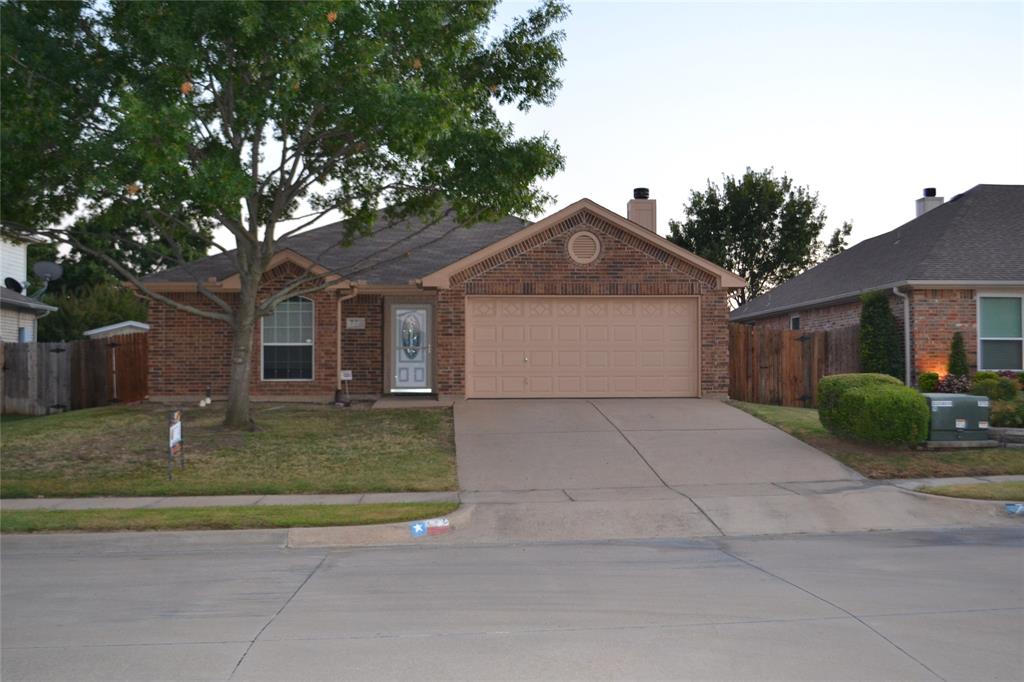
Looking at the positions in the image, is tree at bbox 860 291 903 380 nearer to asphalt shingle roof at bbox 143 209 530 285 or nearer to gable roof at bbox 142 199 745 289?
gable roof at bbox 142 199 745 289

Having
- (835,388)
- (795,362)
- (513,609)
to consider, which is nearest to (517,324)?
(795,362)

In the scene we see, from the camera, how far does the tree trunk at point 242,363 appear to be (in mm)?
16281

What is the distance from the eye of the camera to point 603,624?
6496mm

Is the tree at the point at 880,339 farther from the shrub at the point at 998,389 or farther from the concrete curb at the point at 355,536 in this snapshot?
the concrete curb at the point at 355,536

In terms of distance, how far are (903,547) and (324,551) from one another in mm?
5995

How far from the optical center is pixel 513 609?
693cm

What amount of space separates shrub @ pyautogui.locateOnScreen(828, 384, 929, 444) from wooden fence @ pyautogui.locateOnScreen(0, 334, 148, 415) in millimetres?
16252

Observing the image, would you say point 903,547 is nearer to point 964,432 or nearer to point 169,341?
point 964,432

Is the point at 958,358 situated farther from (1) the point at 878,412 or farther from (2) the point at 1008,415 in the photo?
(1) the point at 878,412

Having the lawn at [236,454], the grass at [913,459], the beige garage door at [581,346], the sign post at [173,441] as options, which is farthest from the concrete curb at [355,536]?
the beige garage door at [581,346]

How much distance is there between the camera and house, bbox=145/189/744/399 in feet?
64.4

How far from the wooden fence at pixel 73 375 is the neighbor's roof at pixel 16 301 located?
18.3 ft

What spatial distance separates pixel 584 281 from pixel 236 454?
27.5 feet

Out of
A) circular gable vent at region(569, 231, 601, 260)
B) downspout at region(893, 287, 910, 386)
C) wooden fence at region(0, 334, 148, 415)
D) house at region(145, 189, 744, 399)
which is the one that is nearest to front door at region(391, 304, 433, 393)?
house at region(145, 189, 744, 399)
